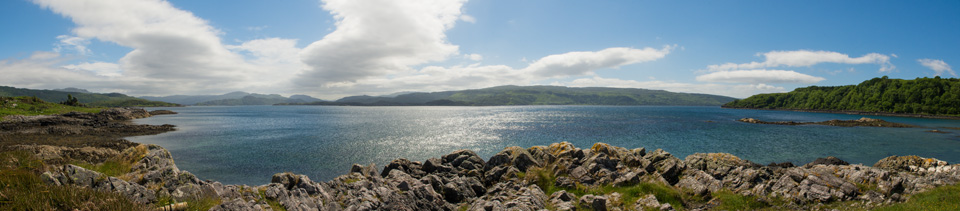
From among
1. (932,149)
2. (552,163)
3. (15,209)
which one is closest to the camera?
(15,209)

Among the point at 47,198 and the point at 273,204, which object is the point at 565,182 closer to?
the point at 273,204

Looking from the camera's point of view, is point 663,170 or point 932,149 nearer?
point 663,170

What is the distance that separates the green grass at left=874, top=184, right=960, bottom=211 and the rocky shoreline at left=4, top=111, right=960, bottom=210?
77 centimetres

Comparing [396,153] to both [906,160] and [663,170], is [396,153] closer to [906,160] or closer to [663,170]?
[663,170]

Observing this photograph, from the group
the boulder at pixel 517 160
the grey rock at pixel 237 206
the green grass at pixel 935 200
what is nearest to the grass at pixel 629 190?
the boulder at pixel 517 160

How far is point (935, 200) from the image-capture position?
19094 millimetres

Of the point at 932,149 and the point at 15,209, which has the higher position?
the point at 15,209

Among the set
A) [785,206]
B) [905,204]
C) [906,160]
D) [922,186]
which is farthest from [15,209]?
[906,160]

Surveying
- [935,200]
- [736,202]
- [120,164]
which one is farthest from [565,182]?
[120,164]

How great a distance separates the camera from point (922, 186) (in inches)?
865

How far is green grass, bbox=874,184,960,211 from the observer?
17844 mm

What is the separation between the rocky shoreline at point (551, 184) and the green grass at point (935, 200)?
30.2 inches

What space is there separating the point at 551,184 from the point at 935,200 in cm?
2069

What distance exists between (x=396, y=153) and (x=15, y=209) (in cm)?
4436
